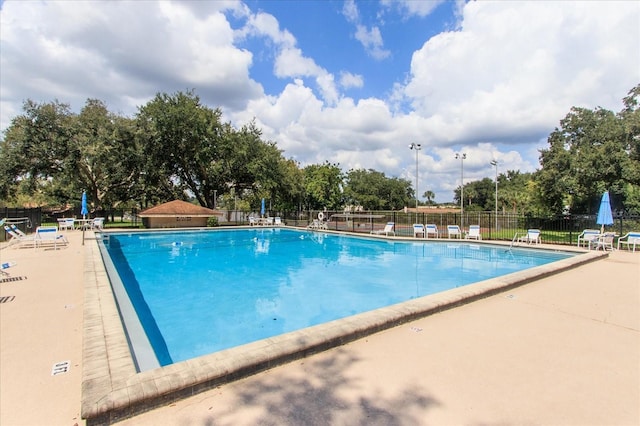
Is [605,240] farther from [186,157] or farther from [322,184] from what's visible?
[322,184]

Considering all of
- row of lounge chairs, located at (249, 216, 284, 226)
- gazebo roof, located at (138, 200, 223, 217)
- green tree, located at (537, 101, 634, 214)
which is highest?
green tree, located at (537, 101, 634, 214)

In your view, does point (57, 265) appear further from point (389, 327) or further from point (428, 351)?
point (428, 351)

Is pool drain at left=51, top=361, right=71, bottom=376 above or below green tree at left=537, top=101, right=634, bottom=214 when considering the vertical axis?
below

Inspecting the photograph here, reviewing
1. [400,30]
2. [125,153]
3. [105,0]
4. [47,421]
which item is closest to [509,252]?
[400,30]

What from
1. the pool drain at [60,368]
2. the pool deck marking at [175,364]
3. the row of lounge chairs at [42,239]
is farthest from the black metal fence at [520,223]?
the pool drain at [60,368]

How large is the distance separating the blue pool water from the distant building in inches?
264

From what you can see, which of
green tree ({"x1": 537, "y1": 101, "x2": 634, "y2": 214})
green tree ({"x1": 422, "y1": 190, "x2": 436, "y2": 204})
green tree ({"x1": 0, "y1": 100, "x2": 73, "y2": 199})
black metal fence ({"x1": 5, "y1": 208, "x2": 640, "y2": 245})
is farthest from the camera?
green tree ({"x1": 422, "y1": 190, "x2": 436, "y2": 204})

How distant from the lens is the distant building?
22078 millimetres

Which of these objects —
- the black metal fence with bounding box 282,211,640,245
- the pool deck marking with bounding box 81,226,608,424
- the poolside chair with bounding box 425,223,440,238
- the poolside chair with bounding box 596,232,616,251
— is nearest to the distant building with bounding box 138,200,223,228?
the black metal fence with bounding box 282,211,640,245

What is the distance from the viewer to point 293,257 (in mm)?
12141

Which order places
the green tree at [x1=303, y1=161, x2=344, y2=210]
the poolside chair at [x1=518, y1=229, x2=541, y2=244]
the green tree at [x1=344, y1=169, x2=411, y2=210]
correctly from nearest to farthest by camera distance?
the poolside chair at [x1=518, y1=229, x2=541, y2=244], the green tree at [x1=303, y1=161, x2=344, y2=210], the green tree at [x1=344, y1=169, x2=411, y2=210]

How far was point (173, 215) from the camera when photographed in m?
22.5

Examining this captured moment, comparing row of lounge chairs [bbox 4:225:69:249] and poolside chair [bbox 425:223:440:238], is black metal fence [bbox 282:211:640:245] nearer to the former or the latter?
poolside chair [bbox 425:223:440:238]

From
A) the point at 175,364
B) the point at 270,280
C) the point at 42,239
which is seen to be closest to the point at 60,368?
the point at 175,364
